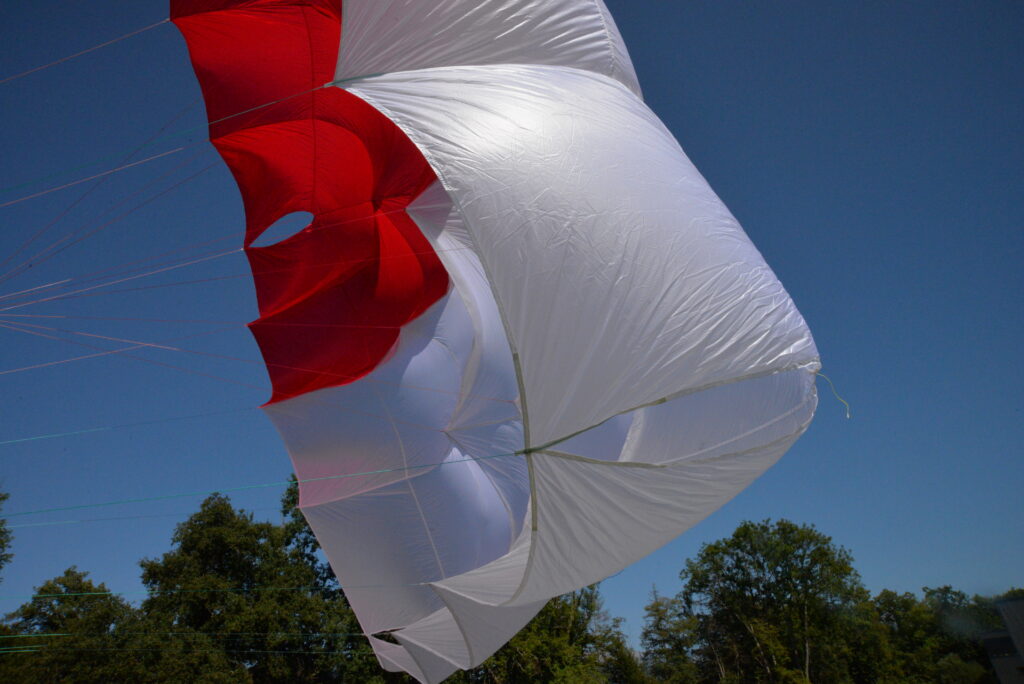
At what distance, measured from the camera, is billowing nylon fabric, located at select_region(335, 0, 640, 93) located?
392cm

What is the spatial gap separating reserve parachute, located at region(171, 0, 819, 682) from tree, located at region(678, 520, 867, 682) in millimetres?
28542

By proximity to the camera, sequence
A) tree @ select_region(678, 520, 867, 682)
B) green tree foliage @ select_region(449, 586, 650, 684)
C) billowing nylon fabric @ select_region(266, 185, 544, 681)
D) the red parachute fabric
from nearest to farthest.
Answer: the red parachute fabric
billowing nylon fabric @ select_region(266, 185, 544, 681)
green tree foliage @ select_region(449, 586, 650, 684)
tree @ select_region(678, 520, 867, 682)

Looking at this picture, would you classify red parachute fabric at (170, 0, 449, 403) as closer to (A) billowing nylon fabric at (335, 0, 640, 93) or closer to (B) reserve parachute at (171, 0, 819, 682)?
(B) reserve parachute at (171, 0, 819, 682)

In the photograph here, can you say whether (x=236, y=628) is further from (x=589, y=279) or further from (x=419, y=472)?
(x=589, y=279)

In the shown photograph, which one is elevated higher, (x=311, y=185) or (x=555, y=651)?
(x=311, y=185)

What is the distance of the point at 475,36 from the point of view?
14.1 ft

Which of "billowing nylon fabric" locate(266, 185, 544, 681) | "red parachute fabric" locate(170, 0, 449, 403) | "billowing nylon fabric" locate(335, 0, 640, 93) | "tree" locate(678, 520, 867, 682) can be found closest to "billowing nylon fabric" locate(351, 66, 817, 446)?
"billowing nylon fabric" locate(335, 0, 640, 93)

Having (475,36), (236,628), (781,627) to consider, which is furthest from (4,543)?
(781,627)

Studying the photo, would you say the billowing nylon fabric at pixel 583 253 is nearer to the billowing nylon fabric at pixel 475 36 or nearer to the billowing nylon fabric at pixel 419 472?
the billowing nylon fabric at pixel 475 36

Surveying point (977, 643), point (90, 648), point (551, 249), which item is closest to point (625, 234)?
point (551, 249)

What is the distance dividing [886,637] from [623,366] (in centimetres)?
3799

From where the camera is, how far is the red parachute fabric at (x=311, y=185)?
484cm

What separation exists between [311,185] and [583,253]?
3.49 m

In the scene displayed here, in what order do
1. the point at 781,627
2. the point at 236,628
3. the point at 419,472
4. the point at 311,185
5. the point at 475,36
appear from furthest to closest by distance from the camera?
the point at 781,627 → the point at 236,628 → the point at 419,472 → the point at 311,185 → the point at 475,36
